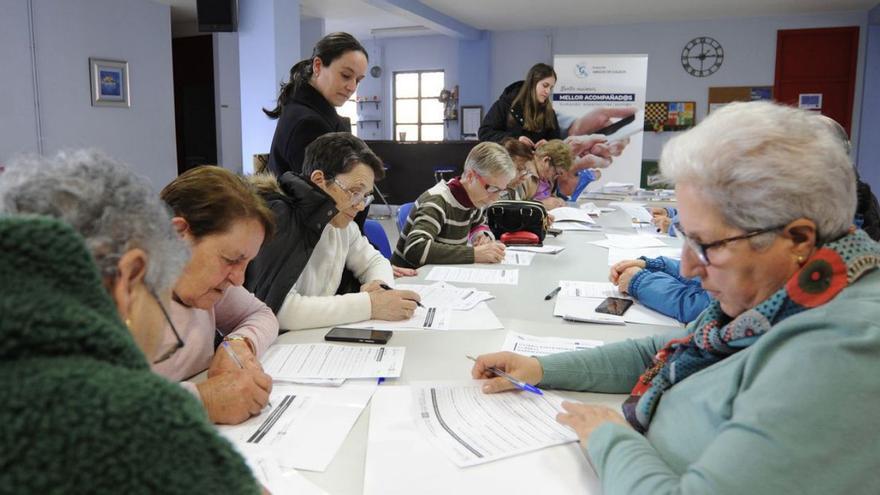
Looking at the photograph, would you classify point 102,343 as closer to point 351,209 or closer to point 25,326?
point 25,326

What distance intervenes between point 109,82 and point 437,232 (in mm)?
6114

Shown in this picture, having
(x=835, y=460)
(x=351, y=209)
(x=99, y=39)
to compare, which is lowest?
(x=835, y=460)

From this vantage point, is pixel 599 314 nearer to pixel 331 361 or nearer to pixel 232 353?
pixel 331 361

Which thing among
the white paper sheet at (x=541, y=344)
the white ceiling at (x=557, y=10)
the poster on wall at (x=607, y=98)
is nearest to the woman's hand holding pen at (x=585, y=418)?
the white paper sheet at (x=541, y=344)

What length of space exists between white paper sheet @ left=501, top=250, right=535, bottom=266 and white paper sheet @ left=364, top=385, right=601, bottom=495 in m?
1.70

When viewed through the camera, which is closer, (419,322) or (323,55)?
(419,322)

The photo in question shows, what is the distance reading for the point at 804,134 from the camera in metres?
0.89

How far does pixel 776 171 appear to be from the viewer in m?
0.87

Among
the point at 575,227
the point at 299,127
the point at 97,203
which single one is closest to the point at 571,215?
the point at 575,227

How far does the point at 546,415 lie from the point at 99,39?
25.4 ft

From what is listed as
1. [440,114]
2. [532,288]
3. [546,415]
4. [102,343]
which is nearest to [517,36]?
[440,114]

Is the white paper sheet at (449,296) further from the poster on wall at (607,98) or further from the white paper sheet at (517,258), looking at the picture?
the poster on wall at (607,98)

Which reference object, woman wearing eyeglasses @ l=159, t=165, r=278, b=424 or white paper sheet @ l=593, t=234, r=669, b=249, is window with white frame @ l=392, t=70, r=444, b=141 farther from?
woman wearing eyeglasses @ l=159, t=165, r=278, b=424

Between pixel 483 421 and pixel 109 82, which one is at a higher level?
pixel 109 82
